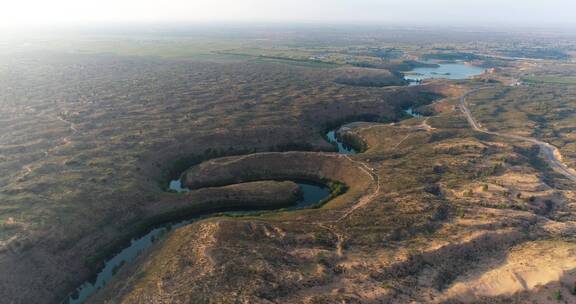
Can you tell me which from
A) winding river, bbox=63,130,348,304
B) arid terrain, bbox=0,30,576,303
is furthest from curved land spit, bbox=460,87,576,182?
winding river, bbox=63,130,348,304

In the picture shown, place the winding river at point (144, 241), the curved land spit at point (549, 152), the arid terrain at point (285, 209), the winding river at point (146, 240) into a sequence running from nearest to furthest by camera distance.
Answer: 1. the arid terrain at point (285, 209)
2. the winding river at point (144, 241)
3. the winding river at point (146, 240)
4. the curved land spit at point (549, 152)

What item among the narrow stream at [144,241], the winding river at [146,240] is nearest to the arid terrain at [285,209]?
the winding river at [146,240]

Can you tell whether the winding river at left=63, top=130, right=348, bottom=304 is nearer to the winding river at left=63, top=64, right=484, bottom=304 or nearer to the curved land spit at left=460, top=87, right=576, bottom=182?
the winding river at left=63, top=64, right=484, bottom=304

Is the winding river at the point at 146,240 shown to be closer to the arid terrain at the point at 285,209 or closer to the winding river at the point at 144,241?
the winding river at the point at 144,241

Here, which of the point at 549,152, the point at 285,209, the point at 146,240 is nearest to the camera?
the point at 146,240

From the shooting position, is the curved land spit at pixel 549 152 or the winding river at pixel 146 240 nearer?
the winding river at pixel 146 240

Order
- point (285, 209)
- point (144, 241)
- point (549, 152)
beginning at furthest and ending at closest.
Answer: point (549, 152) → point (285, 209) → point (144, 241)

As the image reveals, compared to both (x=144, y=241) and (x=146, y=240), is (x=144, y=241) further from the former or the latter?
(x=146, y=240)

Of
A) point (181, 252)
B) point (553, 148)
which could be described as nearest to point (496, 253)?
point (181, 252)

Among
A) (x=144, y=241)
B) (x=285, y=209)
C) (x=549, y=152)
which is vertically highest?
(x=549, y=152)

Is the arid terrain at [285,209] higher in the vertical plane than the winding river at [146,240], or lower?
higher

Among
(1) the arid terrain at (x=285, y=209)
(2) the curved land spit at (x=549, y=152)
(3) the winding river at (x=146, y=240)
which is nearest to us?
(1) the arid terrain at (x=285, y=209)

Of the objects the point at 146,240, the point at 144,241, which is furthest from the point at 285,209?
the point at 144,241
